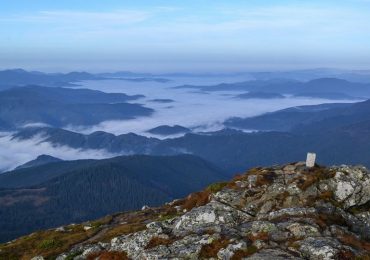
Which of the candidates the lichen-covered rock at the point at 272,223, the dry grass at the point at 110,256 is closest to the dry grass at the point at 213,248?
the lichen-covered rock at the point at 272,223

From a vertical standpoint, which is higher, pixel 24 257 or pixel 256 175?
pixel 256 175

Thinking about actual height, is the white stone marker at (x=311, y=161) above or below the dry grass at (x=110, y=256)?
above

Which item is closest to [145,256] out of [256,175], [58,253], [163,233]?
[163,233]

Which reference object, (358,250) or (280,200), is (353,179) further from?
(358,250)

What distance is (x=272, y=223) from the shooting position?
161ft

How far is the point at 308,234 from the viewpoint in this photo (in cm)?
4628

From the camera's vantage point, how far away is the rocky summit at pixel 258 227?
44062mm

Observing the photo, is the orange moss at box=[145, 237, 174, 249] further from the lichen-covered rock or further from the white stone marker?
the white stone marker

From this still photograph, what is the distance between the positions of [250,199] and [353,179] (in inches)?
513

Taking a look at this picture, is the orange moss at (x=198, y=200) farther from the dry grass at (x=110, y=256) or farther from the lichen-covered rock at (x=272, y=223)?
the dry grass at (x=110, y=256)

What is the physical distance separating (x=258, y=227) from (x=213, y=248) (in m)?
5.90

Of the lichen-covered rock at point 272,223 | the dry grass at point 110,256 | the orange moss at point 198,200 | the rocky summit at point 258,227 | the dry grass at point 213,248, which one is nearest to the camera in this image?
the lichen-covered rock at point 272,223

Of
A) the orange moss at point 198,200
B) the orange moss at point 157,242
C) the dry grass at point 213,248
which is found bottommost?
the orange moss at point 198,200

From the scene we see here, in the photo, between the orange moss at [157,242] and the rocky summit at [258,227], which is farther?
the orange moss at [157,242]
